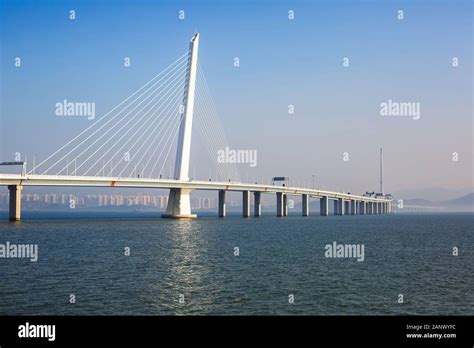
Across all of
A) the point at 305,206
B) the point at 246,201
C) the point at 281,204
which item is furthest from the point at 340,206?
the point at 246,201

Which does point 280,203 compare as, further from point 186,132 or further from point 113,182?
point 113,182

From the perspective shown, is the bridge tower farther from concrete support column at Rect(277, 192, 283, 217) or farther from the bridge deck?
concrete support column at Rect(277, 192, 283, 217)

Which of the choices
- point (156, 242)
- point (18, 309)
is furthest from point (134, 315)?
point (156, 242)

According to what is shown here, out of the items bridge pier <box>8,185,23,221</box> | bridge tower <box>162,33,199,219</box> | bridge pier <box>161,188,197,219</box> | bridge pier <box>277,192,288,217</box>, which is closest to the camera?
bridge pier <box>8,185,23,221</box>

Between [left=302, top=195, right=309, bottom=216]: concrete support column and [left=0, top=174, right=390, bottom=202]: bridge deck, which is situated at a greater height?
[left=0, top=174, right=390, bottom=202]: bridge deck

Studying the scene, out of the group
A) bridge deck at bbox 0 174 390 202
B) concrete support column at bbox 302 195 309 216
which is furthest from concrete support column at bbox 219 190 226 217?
concrete support column at bbox 302 195 309 216

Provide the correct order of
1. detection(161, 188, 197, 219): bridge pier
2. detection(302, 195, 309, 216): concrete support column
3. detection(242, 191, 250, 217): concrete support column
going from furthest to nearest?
detection(302, 195, 309, 216): concrete support column < detection(242, 191, 250, 217): concrete support column < detection(161, 188, 197, 219): bridge pier

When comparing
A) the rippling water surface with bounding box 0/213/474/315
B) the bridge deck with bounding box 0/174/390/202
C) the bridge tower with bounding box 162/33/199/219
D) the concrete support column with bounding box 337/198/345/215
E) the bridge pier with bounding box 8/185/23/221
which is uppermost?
the bridge tower with bounding box 162/33/199/219
